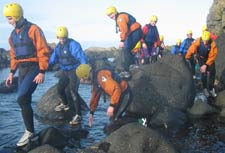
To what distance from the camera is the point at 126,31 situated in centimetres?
1256

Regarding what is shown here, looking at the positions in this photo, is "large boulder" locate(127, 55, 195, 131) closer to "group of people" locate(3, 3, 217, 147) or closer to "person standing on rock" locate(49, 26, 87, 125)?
"group of people" locate(3, 3, 217, 147)

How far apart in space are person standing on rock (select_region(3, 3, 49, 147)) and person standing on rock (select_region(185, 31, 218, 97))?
8135mm

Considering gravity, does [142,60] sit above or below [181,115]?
above

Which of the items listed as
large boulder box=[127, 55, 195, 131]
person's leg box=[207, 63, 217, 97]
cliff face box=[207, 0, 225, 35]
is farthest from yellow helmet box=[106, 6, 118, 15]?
cliff face box=[207, 0, 225, 35]

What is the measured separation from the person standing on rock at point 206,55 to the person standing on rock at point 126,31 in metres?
2.87

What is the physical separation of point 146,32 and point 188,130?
7980 mm

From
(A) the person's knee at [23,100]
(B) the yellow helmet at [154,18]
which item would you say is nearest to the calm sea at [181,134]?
(A) the person's knee at [23,100]

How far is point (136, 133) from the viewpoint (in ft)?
23.7

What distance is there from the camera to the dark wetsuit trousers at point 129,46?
12969mm

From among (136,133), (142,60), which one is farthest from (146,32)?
(136,133)

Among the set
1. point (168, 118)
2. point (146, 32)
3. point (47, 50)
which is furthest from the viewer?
point (146, 32)

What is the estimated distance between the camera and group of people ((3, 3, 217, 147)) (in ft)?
26.7

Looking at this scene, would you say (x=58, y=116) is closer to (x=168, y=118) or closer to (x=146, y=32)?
(x=168, y=118)

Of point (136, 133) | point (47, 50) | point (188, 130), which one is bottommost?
point (188, 130)
